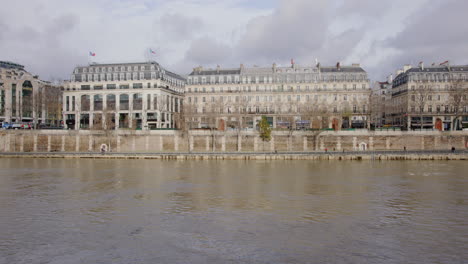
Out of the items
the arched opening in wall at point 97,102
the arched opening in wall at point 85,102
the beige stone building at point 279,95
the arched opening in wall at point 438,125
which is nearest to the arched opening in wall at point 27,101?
the arched opening in wall at point 85,102

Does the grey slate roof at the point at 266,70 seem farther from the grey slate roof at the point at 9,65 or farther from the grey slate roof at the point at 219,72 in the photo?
the grey slate roof at the point at 9,65

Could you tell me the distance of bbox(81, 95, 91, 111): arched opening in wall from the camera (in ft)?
258

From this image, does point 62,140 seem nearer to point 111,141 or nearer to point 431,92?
point 111,141

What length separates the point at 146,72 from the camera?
7731 cm

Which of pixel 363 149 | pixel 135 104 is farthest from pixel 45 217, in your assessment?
pixel 135 104

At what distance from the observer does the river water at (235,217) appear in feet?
54.0

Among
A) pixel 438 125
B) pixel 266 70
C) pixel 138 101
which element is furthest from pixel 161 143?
pixel 438 125

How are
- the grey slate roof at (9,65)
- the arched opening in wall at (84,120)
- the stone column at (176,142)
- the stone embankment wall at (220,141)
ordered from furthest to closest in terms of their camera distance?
the grey slate roof at (9,65)
the arched opening in wall at (84,120)
the stone column at (176,142)
the stone embankment wall at (220,141)

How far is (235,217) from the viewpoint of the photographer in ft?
71.9

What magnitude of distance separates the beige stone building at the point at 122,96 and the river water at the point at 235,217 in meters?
37.1

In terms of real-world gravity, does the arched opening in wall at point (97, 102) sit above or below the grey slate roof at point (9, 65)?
below

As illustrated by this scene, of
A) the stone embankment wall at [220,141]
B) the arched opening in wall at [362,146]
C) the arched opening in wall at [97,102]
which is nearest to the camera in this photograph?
the stone embankment wall at [220,141]

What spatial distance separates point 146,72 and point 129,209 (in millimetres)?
56357

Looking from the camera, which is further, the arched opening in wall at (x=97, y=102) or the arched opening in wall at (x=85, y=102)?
the arched opening in wall at (x=97, y=102)
